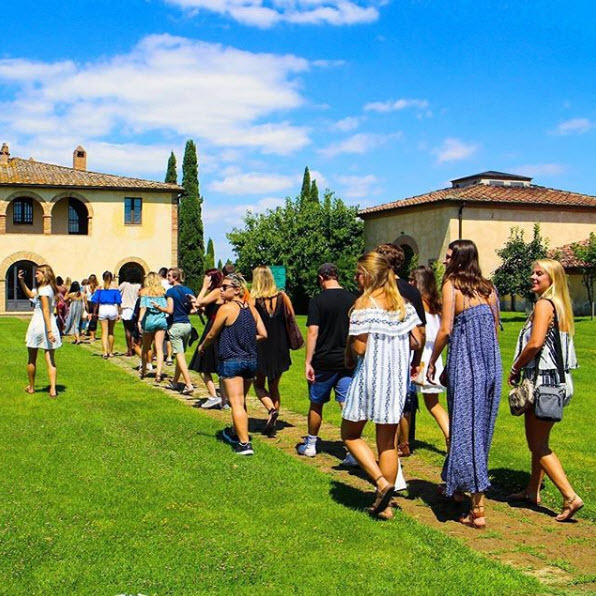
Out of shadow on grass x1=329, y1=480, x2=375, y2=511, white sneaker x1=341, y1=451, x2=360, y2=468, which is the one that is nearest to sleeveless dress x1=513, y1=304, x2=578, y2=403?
shadow on grass x1=329, y1=480, x2=375, y2=511

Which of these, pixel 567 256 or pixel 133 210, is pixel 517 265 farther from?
pixel 133 210

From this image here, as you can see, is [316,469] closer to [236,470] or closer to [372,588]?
[236,470]

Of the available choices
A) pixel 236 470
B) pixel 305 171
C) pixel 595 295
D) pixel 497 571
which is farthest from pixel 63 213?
pixel 497 571

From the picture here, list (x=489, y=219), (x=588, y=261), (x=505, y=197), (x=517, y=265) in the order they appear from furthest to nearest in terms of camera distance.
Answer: (x=505, y=197)
(x=489, y=219)
(x=517, y=265)
(x=588, y=261)

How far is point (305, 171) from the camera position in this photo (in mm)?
60844

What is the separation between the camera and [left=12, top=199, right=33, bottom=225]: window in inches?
1703

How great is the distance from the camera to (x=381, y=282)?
5941mm

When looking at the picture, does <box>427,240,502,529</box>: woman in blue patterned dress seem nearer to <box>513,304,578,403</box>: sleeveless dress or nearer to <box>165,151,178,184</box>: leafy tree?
<box>513,304,578,403</box>: sleeveless dress

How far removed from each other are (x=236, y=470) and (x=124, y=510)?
1459 mm

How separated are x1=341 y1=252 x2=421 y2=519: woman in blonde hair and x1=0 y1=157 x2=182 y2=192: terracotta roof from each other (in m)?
39.0


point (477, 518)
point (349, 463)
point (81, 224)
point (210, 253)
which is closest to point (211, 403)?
point (349, 463)

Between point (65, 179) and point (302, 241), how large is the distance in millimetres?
13535

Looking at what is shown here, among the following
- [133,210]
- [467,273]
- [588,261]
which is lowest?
[467,273]

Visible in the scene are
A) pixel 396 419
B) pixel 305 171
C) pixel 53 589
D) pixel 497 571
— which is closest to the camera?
pixel 53 589
